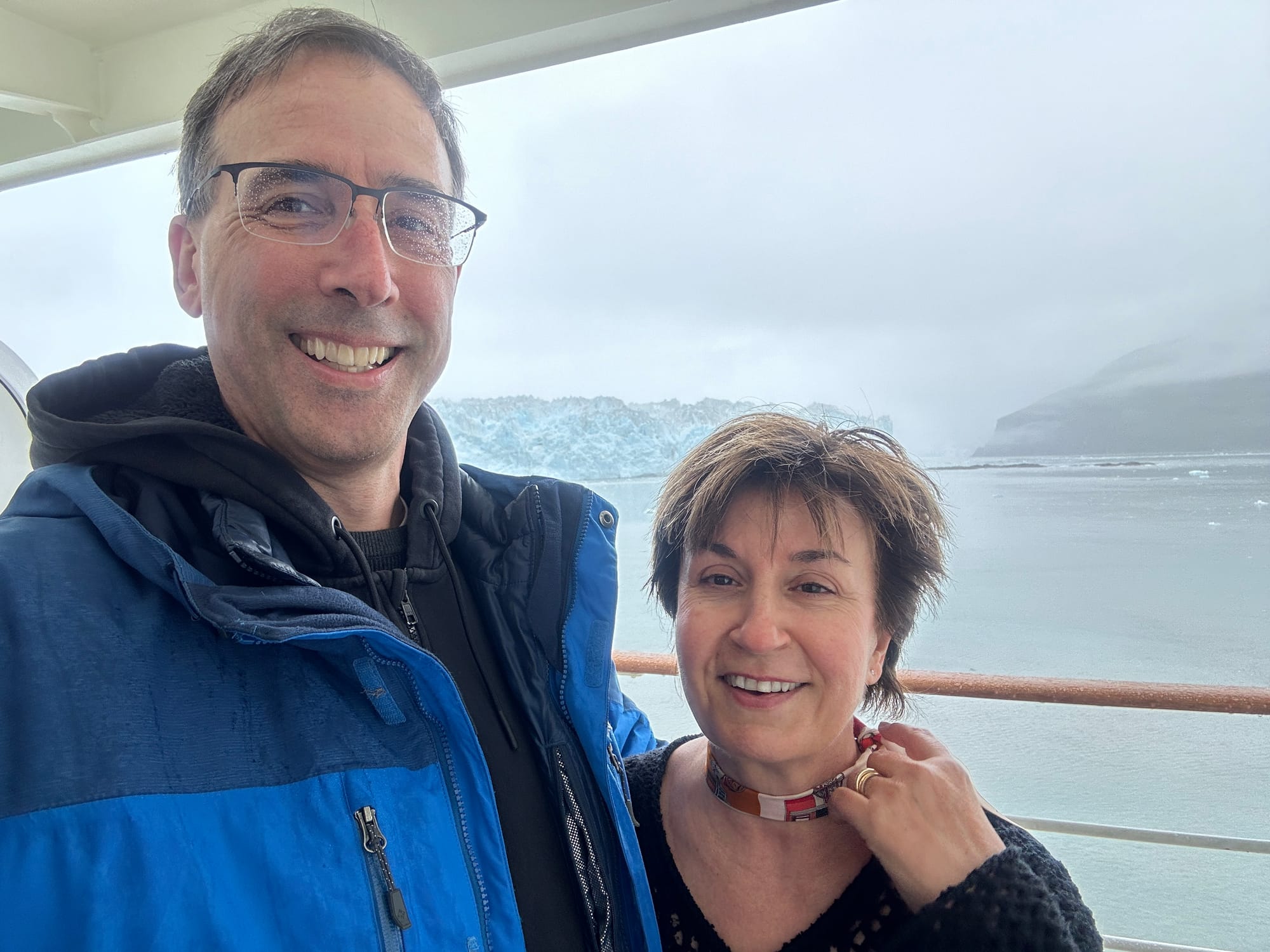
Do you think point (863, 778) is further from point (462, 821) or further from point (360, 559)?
point (360, 559)

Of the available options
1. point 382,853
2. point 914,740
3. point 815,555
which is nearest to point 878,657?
point 914,740

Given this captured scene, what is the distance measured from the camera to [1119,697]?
160 centimetres

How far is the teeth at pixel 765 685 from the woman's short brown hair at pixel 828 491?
0.71 feet

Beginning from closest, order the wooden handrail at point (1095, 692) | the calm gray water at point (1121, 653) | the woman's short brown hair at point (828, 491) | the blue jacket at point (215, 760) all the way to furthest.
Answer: the blue jacket at point (215, 760) → the woman's short brown hair at point (828, 491) → the wooden handrail at point (1095, 692) → the calm gray water at point (1121, 653)

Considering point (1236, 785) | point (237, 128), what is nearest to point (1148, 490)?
point (1236, 785)

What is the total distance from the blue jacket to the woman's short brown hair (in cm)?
54

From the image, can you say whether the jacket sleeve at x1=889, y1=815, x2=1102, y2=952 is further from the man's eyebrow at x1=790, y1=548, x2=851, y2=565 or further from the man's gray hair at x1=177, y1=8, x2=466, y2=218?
the man's gray hair at x1=177, y1=8, x2=466, y2=218

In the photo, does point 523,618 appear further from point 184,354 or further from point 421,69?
point 421,69

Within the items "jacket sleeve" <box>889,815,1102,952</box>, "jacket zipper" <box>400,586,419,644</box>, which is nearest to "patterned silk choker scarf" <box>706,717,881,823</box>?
"jacket sleeve" <box>889,815,1102,952</box>

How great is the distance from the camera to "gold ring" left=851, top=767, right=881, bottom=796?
3.62 feet

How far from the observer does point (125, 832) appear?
0.69 m

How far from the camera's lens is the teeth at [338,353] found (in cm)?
105

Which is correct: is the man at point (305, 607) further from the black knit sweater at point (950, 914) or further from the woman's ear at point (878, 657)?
the woman's ear at point (878, 657)

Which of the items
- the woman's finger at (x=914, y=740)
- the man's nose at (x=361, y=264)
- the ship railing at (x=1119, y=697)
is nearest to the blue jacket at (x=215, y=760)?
the man's nose at (x=361, y=264)
